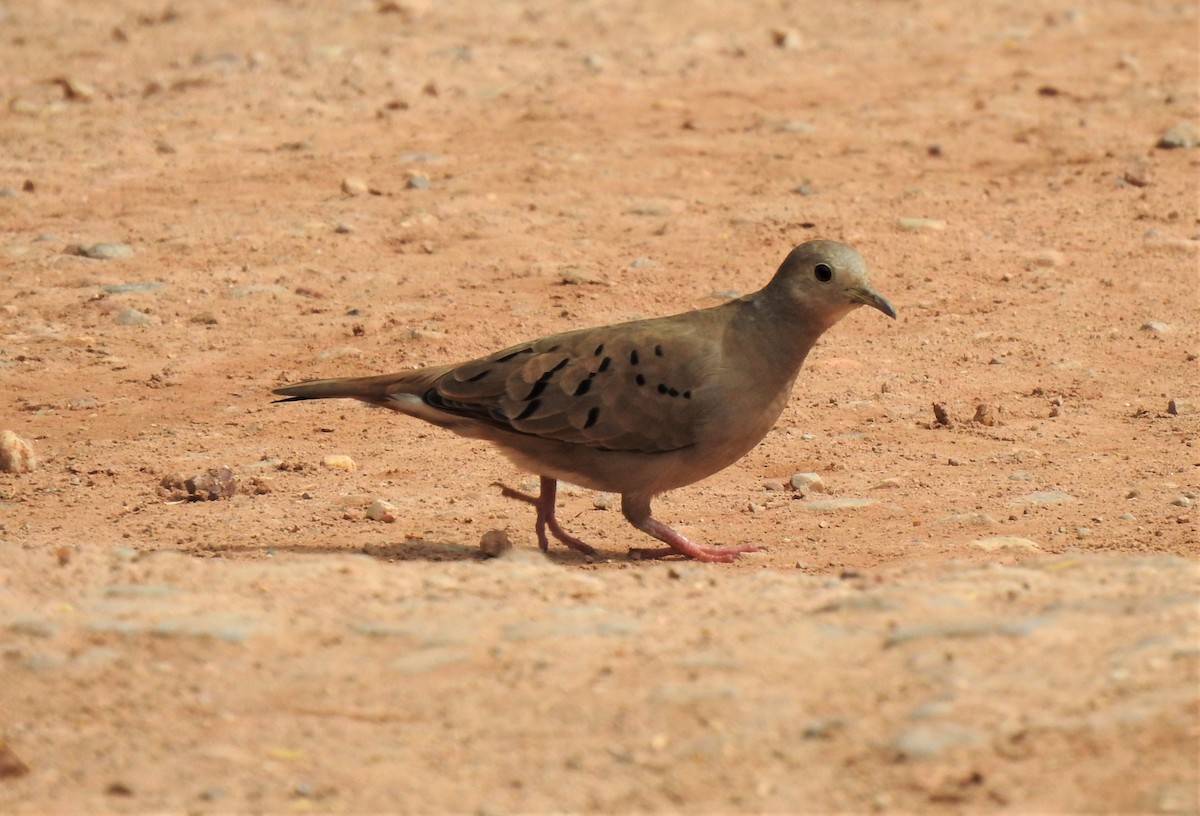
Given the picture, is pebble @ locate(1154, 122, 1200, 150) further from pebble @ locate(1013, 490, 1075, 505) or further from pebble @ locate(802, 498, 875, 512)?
pebble @ locate(802, 498, 875, 512)

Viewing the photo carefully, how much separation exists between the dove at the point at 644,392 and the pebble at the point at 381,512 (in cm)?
41

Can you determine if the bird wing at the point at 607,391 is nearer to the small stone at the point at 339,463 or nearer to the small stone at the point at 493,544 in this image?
the small stone at the point at 493,544

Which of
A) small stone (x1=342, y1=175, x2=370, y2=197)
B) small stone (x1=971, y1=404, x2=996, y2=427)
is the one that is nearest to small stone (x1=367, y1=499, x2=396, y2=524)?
small stone (x1=971, y1=404, x2=996, y2=427)

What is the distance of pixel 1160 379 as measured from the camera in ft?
26.0

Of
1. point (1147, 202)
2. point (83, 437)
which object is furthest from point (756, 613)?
point (1147, 202)

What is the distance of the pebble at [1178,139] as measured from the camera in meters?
11.0

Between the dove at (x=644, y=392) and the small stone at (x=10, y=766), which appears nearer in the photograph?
the small stone at (x=10, y=766)

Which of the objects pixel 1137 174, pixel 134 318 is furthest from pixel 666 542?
pixel 1137 174

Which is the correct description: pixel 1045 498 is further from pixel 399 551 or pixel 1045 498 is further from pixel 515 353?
pixel 399 551

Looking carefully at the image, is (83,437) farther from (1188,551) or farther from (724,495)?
(1188,551)

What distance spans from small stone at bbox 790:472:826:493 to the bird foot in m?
0.64

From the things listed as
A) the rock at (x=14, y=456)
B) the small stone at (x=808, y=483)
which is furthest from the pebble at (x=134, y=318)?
the small stone at (x=808, y=483)

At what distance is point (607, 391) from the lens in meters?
6.17

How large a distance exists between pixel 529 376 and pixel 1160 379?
3.28 meters
